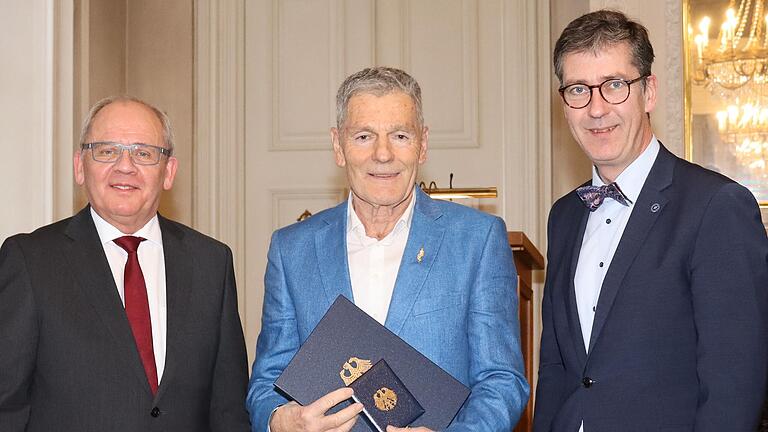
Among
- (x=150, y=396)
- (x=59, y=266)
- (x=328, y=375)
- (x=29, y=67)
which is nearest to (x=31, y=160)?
(x=29, y=67)

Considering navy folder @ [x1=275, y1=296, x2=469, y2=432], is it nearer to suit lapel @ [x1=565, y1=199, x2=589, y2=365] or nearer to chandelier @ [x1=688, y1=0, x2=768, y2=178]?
suit lapel @ [x1=565, y1=199, x2=589, y2=365]

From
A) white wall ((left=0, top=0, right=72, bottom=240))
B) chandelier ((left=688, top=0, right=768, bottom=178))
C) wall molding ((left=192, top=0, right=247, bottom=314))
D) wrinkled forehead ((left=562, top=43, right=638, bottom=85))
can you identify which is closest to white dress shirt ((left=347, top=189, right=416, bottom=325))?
wrinkled forehead ((left=562, top=43, right=638, bottom=85))

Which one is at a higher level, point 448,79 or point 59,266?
point 448,79

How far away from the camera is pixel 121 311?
3.25 m

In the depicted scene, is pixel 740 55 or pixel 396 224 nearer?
pixel 396 224

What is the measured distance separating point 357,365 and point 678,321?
0.87m

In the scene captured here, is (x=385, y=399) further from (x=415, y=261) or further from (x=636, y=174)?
(x=636, y=174)

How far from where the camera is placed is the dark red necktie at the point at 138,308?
10.6ft

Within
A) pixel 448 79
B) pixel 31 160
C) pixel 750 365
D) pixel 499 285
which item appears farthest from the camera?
pixel 448 79

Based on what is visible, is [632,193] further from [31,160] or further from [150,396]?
[31,160]

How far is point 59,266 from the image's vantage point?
327cm

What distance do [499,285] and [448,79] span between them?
4.08m

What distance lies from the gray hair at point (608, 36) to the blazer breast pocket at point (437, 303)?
0.79 metres

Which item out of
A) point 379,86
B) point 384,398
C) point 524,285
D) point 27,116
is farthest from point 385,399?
point 27,116
